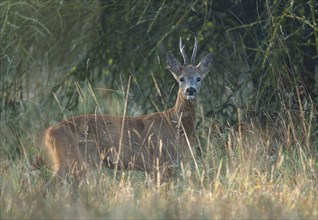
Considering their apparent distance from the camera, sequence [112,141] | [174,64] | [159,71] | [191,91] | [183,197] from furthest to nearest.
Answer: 1. [159,71]
2. [174,64]
3. [191,91]
4. [112,141]
5. [183,197]

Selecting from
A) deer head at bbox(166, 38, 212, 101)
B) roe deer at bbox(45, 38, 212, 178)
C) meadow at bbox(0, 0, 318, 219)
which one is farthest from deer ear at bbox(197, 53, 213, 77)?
roe deer at bbox(45, 38, 212, 178)

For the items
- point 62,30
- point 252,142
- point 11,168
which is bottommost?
point 11,168

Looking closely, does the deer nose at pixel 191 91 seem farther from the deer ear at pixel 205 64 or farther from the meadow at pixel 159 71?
the deer ear at pixel 205 64

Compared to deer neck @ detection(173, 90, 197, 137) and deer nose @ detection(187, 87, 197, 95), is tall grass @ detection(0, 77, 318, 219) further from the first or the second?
deer neck @ detection(173, 90, 197, 137)

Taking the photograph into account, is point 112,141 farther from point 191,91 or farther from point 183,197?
point 183,197

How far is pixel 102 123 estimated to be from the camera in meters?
7.61

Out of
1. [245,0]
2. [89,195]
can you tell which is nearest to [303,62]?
[245,0]

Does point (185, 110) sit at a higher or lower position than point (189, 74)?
lower

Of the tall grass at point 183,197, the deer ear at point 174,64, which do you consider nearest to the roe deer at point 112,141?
the deer ear at point 174,64

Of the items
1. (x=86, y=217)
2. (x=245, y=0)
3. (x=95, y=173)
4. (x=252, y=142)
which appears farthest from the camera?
(x=245, y=0)

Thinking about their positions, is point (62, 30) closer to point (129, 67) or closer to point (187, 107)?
point (129, 67)

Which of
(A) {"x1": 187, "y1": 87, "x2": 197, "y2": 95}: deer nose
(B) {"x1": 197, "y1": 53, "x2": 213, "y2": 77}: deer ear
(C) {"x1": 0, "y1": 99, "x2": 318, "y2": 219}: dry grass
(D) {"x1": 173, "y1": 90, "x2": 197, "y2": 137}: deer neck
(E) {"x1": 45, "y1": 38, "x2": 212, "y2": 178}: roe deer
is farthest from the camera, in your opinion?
(B) {"x1": 197, "y1": 53, "x2": 213, "y2": 77}: deer ear

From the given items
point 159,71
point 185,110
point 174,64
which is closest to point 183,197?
point 185,110

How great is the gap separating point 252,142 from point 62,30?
314 centimetres
